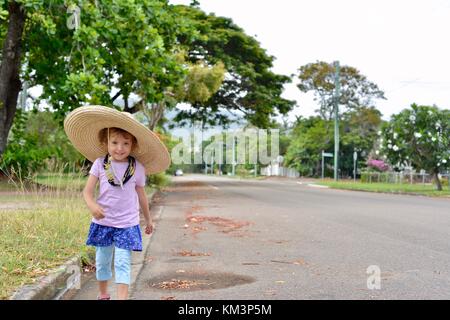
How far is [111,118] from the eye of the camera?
4.71 metres

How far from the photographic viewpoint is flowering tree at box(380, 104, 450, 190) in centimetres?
2611

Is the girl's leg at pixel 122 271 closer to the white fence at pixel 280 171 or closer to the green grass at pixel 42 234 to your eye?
the green grass at pixel 42 234

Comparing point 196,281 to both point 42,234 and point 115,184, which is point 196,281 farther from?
point 42,234

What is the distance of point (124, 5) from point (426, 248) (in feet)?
29.3

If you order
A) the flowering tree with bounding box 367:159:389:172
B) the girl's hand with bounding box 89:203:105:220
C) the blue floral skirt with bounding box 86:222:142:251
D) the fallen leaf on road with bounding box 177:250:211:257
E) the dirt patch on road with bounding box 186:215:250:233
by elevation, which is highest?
the flowering tree with bounding box 367:159:389:172

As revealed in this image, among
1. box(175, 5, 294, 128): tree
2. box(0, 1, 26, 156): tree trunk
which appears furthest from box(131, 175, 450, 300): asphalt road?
box(175, 5, 294, 128): tree

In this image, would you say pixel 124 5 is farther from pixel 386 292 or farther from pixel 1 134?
pixel 386 292

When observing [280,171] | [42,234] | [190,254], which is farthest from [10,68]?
[280,171]

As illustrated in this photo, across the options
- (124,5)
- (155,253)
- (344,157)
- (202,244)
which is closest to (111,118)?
(155,253)

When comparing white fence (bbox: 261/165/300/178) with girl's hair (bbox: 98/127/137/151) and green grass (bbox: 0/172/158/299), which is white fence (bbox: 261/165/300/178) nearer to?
green grass (bbox: 0/172/158/299)

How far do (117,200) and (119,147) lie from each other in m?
0.42

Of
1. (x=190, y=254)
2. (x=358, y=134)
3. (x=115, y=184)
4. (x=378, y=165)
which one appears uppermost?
(x=358, y=134)

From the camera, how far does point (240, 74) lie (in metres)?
29.3

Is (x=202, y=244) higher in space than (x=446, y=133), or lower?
lower
